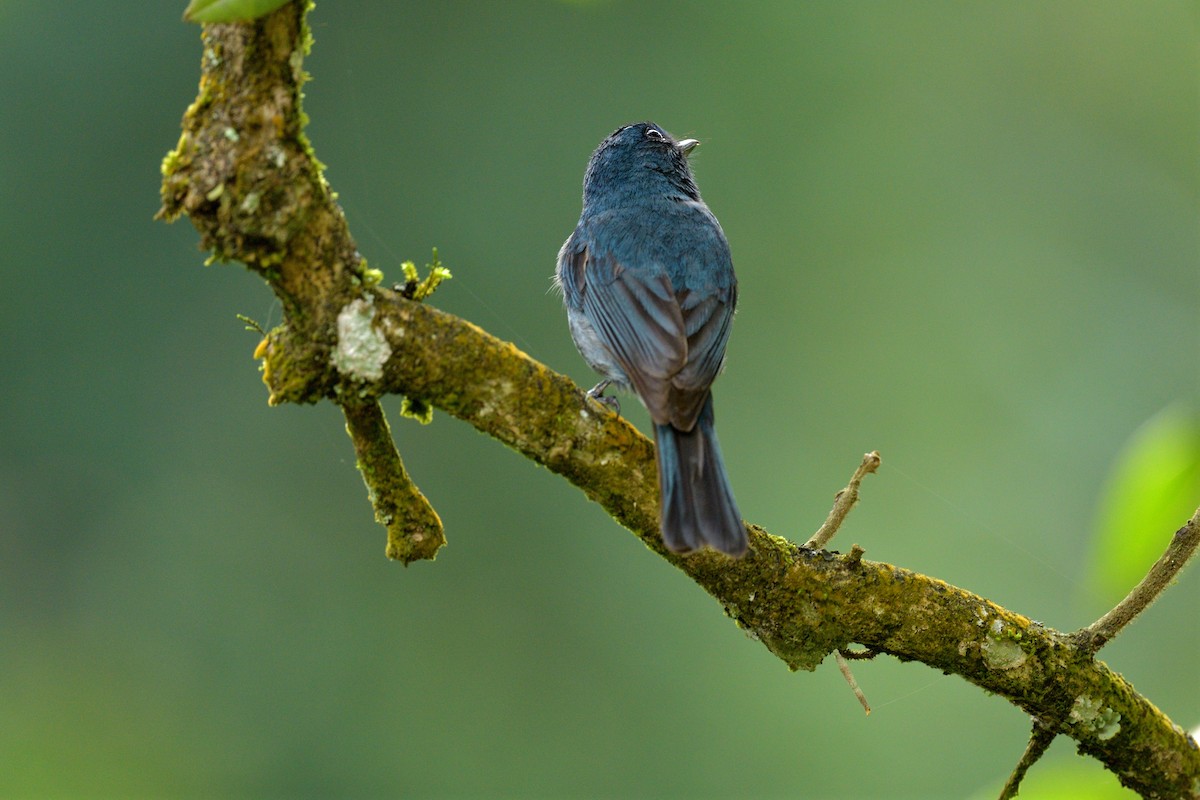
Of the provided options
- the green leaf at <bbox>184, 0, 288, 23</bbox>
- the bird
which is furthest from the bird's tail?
the green leaf at <bbox>184, 0, 288, 23</bbox>

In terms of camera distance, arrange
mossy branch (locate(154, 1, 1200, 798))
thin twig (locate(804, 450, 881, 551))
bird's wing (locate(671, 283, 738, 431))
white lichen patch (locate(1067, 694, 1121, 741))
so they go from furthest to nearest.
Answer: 1. bird's wing (locate(671, 283, 738, 431))
2. thin twig (locate(804, 450, 881, 551))
3. white lichen patch (locate(1067, 694, 1121, 741))
4. mossy branch (locate(154, 1, 1200, 798))

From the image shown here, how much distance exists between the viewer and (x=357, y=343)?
235 cm

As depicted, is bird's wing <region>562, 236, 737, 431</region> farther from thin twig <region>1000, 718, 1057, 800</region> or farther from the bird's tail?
thin twig <region>1000, 718, 1057, 800</region>

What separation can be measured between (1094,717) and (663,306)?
5.29 feet

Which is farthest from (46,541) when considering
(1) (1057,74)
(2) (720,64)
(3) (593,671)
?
(1) (1057,74)

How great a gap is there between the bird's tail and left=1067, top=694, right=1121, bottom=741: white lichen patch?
2.82 feet

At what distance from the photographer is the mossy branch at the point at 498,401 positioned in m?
2.20

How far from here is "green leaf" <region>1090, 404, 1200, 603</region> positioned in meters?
1.45

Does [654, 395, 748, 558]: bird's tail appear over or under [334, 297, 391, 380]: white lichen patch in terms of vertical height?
under

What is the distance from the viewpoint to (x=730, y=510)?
2576 millimetres

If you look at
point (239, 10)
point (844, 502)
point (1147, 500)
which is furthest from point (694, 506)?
point (239, 10)

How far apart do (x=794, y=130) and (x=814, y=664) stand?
10.5 meters

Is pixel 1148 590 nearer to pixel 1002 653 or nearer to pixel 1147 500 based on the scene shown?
pixel 1002 653

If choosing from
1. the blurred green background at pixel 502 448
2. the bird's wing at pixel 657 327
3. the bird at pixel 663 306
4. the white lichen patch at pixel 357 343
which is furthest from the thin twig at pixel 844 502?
the blurred green background at pixel 502 448
